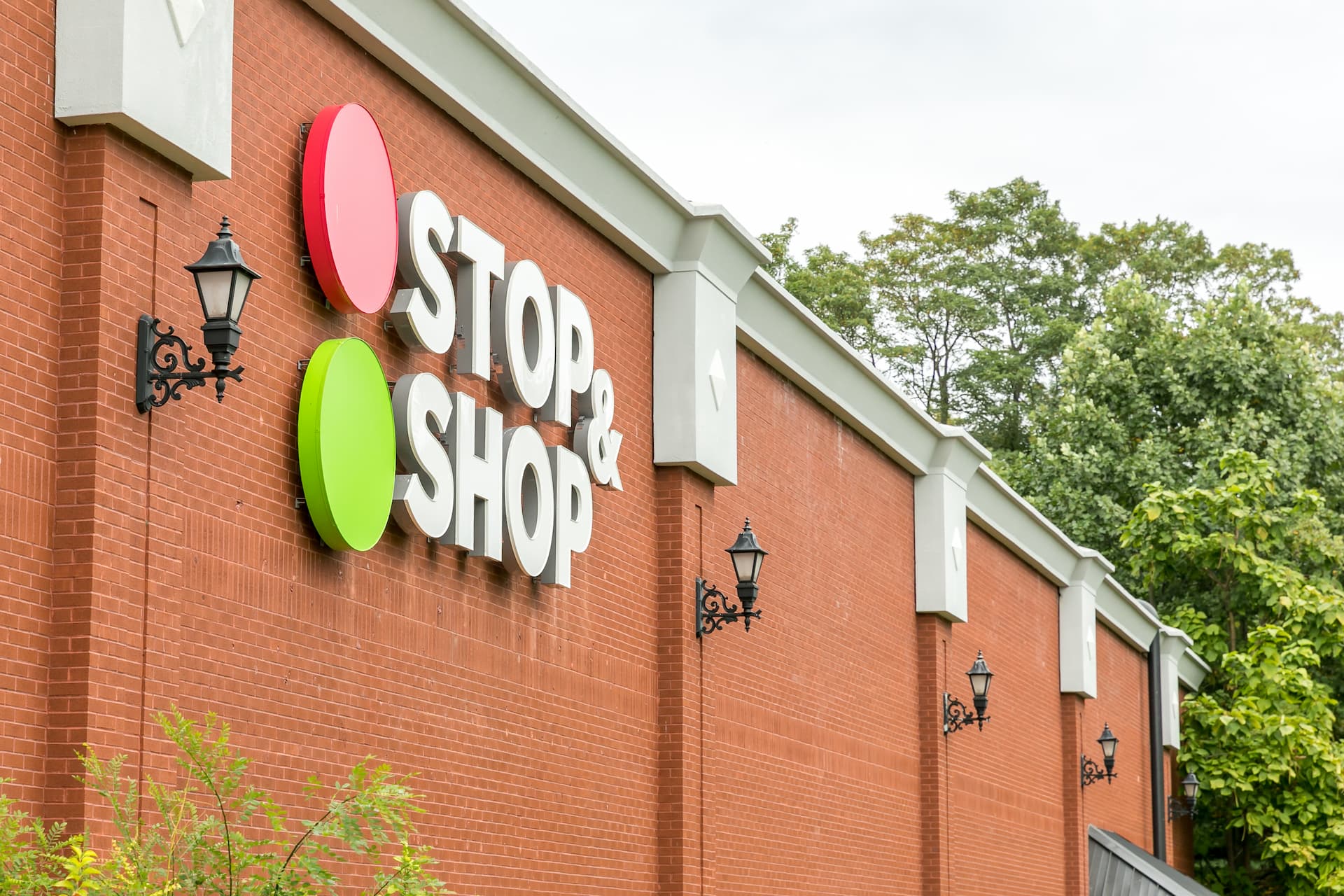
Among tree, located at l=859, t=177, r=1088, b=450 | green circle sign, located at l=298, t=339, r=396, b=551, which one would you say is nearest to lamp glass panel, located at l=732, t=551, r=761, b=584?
green circle sign, located at l=298, t=339, r=396, b=551

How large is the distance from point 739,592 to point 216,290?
6742 millimetres

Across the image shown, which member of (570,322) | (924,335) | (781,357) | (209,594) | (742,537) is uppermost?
(924,335)

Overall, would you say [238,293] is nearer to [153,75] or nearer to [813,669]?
[153,75]

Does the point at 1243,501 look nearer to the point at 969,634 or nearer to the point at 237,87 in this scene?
the point at 969,634

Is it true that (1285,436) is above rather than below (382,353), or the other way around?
above

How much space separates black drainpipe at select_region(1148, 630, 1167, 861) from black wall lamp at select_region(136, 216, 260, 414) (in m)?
27.5

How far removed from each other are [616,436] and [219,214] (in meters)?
4.66

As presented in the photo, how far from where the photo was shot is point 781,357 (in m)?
16.4

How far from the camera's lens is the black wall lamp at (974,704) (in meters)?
20.4

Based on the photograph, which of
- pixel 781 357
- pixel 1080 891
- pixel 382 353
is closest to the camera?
pixel 382 353

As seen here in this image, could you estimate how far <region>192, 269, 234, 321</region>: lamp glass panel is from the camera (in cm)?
731

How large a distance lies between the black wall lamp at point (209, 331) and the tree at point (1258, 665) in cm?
2737

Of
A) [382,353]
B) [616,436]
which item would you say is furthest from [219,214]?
[616,436]

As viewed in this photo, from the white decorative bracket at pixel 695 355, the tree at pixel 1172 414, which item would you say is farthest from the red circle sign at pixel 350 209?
the tree at pixel 1172 414
